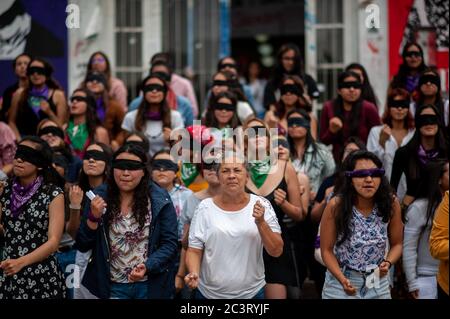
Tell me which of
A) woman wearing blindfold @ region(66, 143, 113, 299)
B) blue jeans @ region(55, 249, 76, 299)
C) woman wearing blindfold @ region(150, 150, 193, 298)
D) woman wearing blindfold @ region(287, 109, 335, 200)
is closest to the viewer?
woman wearing blindfold @ region(66, 143, 113, 299)

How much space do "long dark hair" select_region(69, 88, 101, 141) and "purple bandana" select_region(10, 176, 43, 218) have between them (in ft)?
8.37

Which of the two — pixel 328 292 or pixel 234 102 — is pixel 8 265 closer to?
pixel 328 292

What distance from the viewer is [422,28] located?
12602mm

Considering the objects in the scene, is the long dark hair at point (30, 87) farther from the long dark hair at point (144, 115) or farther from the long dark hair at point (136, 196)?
the long dark hair at point (136, 196)

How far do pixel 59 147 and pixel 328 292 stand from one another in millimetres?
3090

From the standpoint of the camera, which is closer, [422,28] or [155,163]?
[155,163]

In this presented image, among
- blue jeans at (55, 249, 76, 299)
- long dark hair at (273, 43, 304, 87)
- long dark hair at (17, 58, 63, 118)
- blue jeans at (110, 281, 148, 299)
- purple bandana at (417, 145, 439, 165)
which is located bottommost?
blue jeans at (110, 281, 148, 299)

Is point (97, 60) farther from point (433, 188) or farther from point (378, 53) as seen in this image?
point (433, 188)

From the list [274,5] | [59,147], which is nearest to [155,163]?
[59,147]

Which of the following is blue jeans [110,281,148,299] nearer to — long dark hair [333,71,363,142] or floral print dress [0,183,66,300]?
floral print dress [0,183,66,300]

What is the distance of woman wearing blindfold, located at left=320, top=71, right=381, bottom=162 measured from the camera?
9789 mm

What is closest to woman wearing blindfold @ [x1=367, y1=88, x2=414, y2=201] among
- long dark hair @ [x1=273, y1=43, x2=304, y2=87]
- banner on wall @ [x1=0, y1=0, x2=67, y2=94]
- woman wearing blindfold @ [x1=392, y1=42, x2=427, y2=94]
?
woman wearing blindfold @ [x1=392, y1=42, x2=427, y2=94]

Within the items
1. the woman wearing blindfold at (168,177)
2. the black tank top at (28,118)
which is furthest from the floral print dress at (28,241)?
the black tank top at (28,118)

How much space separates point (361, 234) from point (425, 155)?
1.71m
